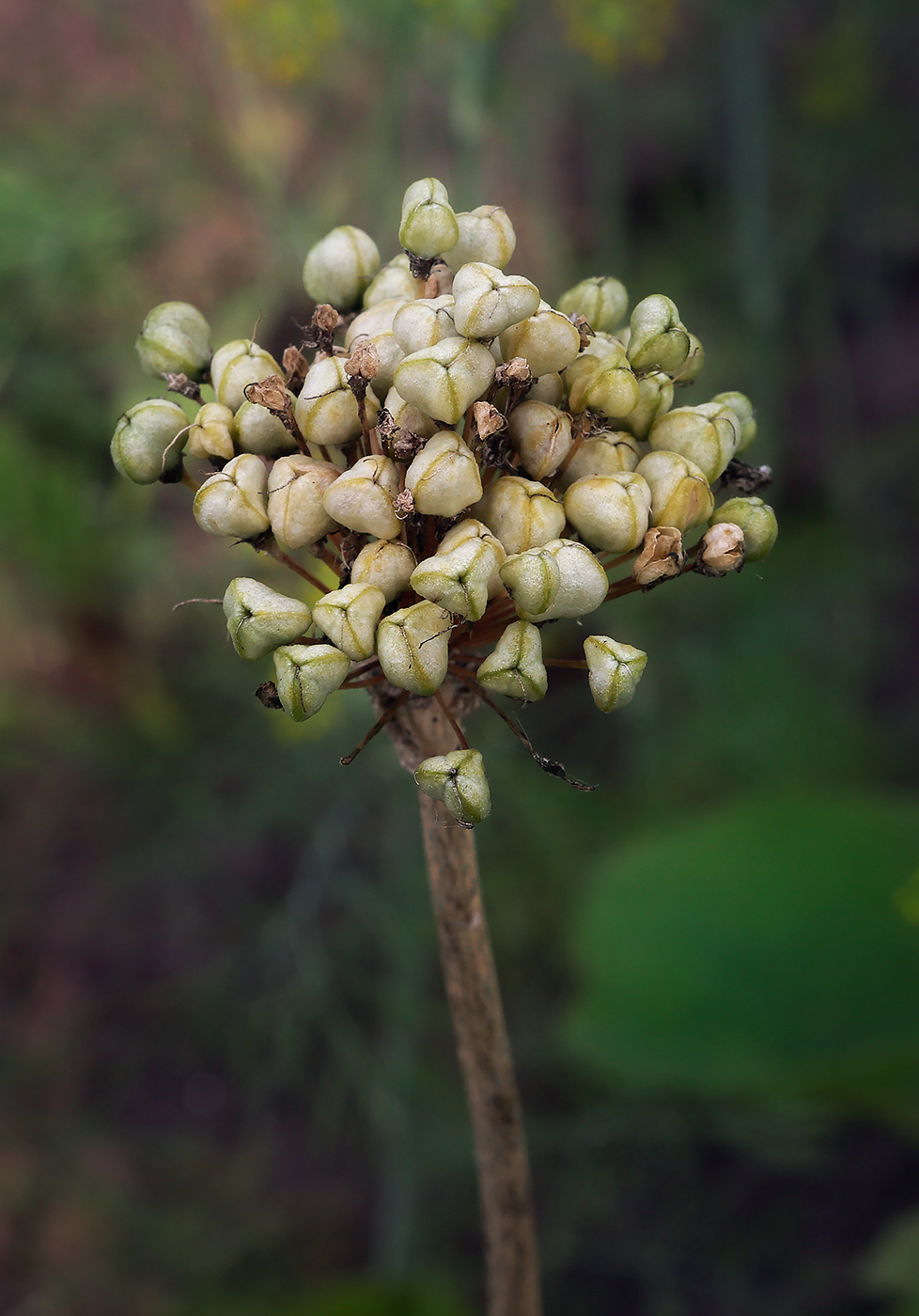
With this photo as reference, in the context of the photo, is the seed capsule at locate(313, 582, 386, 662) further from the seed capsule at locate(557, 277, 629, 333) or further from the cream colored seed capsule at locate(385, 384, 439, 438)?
the seed capsule at locate(557, 277, 629, 333)

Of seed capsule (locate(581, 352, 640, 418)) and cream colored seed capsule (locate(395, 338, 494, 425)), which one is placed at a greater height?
seed capsule (locate(581, 352, 640, 418))

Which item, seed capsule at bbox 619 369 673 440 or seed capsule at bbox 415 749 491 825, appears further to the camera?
seed capsule at bbox 619 369 673 440

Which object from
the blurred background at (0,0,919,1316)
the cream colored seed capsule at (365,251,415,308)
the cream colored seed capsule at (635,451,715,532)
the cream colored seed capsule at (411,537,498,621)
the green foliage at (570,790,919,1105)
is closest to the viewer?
the cream colored seed capsule at (411,537,498,621)

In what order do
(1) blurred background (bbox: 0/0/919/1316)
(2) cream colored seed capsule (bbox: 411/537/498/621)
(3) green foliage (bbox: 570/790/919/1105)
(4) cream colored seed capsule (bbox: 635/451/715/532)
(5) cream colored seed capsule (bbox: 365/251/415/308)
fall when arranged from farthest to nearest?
(1) blurred background (bbox: 0/0/919/1316)
(3) green foliage (bbox: 570/790/919/1105)
(5) cream colored seed capsule (bbox: 365/251/415/308)
(4) cream colored seed capsule (bbox: 635/451/715/532)
(2) cream colored seed capsule (bbox: 411/537/498/621)

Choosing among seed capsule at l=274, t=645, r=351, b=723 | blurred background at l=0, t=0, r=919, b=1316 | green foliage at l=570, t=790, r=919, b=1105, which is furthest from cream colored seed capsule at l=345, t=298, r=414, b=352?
green foliage at l=570, t=790, r=919, b=1105

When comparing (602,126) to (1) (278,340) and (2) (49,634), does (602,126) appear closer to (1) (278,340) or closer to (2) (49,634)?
(1) (278,340)

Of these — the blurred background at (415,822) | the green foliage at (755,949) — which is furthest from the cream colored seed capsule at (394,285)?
the green foliage at (755,949)

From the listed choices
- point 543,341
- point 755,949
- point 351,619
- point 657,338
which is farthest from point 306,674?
point 755,949

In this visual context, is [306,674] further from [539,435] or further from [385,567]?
[539,435]
